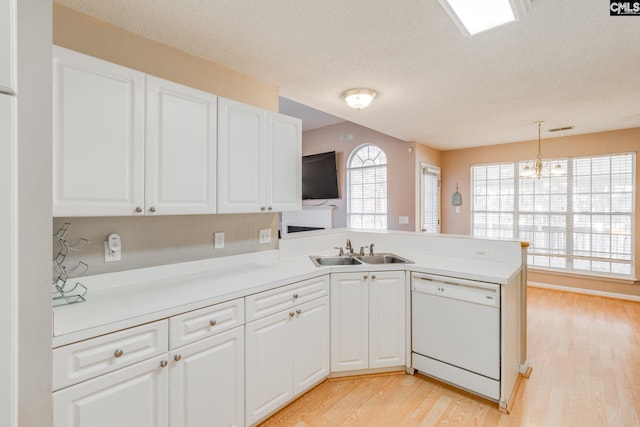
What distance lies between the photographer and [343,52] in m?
2.18

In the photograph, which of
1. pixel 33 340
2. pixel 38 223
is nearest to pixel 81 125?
pixel 38 223

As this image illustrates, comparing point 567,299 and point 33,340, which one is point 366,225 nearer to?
point 567,299

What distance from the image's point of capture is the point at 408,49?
2133 millimetres

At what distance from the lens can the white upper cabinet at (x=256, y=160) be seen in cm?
203

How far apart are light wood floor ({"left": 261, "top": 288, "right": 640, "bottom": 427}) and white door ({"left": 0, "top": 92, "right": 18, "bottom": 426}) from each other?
4.80 ft

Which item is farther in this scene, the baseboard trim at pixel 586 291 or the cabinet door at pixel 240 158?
the baseboard trim at pixel 586 291

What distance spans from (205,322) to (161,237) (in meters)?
0.75

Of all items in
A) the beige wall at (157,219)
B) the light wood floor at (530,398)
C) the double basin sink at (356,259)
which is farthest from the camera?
the double basin sink at (356,259)

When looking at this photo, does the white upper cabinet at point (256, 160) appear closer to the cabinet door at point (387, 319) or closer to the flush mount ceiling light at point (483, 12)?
the cabinet door at point (387, 319)

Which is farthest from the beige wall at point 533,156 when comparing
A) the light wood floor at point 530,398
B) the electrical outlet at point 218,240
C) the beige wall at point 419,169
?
the electrical outlet at point 218,240

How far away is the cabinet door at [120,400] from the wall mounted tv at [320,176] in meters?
4.64

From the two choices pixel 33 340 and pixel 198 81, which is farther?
pixel 198 81

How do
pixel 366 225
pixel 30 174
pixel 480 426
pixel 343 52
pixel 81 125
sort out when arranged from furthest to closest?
pixel 366 225, pixel 343 52, pixel 480 426, pixel 81 125, pixel 30 174

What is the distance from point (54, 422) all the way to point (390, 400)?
74.8 inches
